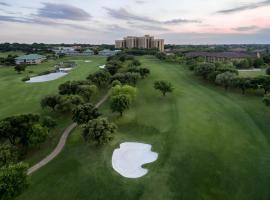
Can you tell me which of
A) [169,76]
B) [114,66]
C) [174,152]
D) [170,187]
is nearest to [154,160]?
[174,152]

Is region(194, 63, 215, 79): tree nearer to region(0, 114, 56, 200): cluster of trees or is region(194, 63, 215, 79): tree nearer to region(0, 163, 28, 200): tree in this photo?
region(0, 114, 56, 200): cluster of trees

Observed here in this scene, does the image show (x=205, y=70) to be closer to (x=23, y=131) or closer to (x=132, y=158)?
(x=132, y=158)

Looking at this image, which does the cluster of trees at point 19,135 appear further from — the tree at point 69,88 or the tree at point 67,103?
the tree at point 69,88

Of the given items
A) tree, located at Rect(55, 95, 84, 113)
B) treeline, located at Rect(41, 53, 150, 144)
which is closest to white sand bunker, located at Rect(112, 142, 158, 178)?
treeline, located at Rect(41, 53, 150, 144)

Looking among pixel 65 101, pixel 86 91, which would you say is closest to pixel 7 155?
pixel 65 101

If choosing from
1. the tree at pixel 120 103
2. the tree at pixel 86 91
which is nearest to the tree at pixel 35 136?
the tree at pixel 120 103

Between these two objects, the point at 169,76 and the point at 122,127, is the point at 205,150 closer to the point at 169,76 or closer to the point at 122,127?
the point at 122,127
